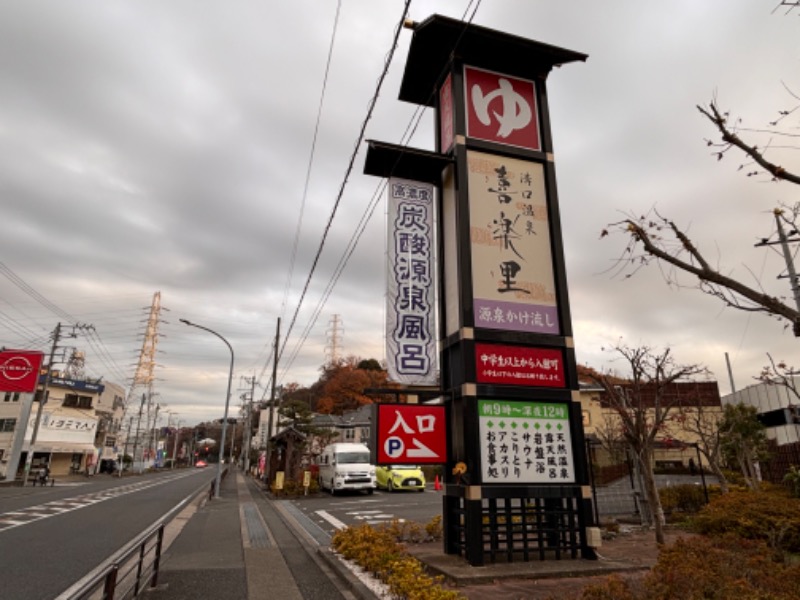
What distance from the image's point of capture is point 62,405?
50281 mm

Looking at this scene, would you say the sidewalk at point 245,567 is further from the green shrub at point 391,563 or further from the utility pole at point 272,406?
the utility pole at point 272,406

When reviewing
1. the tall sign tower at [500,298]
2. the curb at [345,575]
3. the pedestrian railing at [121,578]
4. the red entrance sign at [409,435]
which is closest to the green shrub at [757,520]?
the tall sign tower at [500,298]

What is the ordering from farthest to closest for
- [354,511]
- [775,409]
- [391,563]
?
1. [775,409]
2. [354,511]
3. [391,563]

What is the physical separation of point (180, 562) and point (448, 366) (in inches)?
233

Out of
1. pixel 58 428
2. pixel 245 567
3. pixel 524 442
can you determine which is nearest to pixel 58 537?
pixel 245 567

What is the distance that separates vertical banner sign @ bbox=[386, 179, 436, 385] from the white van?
17.1m

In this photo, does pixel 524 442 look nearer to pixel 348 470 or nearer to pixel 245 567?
pixel 245 567

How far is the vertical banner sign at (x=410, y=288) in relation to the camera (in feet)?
27.9

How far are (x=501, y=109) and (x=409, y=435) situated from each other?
6897 millimetres

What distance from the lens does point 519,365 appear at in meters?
8.45

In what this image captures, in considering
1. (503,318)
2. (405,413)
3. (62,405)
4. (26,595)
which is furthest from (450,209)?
(62,405)

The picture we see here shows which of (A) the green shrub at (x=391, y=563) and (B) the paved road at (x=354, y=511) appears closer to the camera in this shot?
(A) the green shrub at (x=391, y=563)

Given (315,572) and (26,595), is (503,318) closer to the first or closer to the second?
(315,572)

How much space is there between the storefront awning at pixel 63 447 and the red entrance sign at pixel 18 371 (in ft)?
32.3
